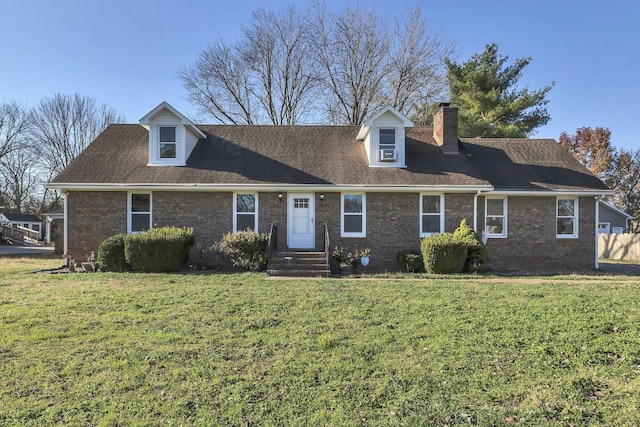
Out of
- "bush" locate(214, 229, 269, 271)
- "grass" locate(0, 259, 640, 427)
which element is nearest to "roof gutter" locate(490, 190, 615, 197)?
"grass" locate(0, 259, 640, 427)

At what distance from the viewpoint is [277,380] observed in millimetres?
4383

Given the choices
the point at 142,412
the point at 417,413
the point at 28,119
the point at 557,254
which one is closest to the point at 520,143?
the point at 557,254

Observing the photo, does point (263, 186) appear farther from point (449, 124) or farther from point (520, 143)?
point (520, 143)

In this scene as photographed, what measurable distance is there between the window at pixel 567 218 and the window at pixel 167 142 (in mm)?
14442

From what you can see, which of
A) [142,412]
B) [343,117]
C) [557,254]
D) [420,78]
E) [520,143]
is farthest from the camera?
[343,117]

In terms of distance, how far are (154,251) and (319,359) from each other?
8758mm

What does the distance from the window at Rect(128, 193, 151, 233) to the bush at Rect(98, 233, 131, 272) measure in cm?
145

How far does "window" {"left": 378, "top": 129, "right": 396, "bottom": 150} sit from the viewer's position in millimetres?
15195

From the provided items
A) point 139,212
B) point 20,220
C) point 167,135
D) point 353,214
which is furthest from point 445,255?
point 20,220

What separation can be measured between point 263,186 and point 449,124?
26.5 feet

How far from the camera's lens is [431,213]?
556 inches

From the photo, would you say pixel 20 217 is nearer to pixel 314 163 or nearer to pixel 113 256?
pixel 113 256

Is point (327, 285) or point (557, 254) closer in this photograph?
point (327, 285)

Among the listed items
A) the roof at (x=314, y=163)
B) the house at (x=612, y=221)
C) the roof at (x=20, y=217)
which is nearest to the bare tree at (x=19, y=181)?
the roof at (x=20, y=217)
